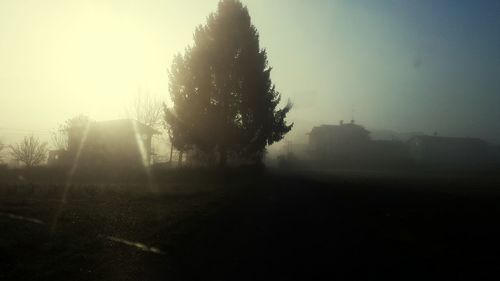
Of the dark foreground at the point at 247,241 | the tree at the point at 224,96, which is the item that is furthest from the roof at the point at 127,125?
the dark foreground at the point at 247,241

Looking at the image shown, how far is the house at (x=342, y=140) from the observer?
303 feet

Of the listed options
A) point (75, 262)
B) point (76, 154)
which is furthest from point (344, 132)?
point (75, 262)

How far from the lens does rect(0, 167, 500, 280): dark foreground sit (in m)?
6.26

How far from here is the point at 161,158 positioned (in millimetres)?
70688

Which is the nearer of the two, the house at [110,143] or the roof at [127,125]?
the house at [110,143]

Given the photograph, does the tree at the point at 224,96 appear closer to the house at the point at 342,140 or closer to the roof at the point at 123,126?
the roof at the point at 123,126

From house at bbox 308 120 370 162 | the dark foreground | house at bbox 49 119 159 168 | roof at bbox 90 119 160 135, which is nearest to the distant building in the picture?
house at bbox 308 120 370 162

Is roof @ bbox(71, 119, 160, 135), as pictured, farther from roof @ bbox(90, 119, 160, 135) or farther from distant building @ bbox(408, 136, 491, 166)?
distant building @ bbox(408, 136, 491, 166)

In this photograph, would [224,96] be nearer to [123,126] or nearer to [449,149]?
[123,126]

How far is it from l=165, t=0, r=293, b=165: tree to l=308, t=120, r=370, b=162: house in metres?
59.3

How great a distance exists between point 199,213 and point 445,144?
9542cm

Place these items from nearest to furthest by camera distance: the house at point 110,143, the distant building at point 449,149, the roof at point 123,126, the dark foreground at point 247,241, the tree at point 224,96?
the dark foreground at point 247,241 → the tree at point 224,96 → the house at point 110,143 → the roof at point 123,126 → the distant building at point 449,149

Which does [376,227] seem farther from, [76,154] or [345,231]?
[76,154]

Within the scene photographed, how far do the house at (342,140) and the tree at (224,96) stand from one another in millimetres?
59309
